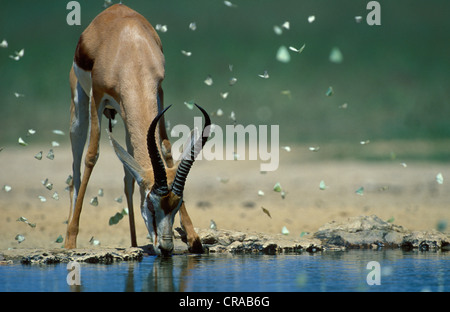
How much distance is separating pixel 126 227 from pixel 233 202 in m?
2.80

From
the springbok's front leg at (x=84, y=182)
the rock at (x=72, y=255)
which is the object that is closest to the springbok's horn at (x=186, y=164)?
the rock at (x=72, y=255)

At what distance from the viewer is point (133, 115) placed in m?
8.05

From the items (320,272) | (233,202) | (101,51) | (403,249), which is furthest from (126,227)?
(320,272)

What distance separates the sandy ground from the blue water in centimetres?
257

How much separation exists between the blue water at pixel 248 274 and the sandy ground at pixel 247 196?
257cm

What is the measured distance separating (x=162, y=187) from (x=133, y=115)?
1.05 m

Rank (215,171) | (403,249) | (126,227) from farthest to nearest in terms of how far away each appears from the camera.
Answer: (215,171)
(126,227)
(403,249)

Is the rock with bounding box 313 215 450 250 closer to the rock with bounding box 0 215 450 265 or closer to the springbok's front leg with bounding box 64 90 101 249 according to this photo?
the rock with bounding box 0 215 450 265

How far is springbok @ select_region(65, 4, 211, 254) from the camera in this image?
7.41m

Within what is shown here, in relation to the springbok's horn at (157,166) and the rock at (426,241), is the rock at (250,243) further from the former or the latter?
the springbok's horn at (157,166)

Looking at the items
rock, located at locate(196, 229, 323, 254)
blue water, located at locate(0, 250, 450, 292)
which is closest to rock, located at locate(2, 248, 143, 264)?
blue water, located at locate(0, 250, 450, 292)

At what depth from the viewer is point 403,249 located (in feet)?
28.7

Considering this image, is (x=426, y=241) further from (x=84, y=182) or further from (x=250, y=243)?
(x=84, y=182)
